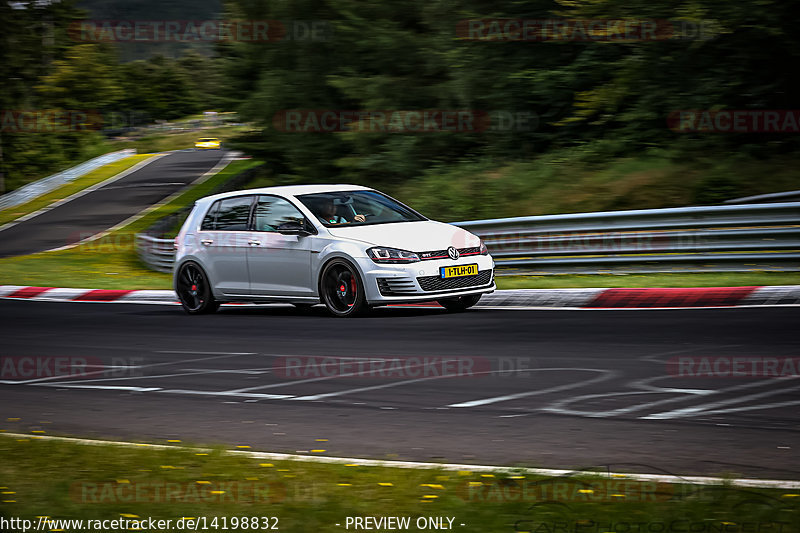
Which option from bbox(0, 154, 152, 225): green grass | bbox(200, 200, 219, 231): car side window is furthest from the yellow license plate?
bbox(0, 154, 152, 225): green grass

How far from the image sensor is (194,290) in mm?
15875

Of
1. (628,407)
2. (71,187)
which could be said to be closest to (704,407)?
(628,407)

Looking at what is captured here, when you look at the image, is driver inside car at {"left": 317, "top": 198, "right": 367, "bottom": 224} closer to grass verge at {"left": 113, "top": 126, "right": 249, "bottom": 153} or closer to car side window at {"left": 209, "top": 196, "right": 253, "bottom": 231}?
car side window at {"left": 209, "top": 196, "right": 253, "bottom": 231}

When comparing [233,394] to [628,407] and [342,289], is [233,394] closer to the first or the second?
[628,407]

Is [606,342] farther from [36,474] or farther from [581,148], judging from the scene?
[581,148]

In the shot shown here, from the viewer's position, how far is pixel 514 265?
17.4 meters

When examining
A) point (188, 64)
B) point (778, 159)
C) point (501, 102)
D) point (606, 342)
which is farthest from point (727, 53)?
point (188, 64)

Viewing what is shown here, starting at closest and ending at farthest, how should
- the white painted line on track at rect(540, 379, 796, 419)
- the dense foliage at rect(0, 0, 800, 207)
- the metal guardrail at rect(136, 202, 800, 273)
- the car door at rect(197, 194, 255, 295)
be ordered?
the white painted line on track at rect(540, 379, 796, 419) < the metal guardrail at rect(136, 202, 800, 273) < the car door at rect(197, 194, 255, 295) < the dense foliage at rect(0, 0, 800, 207)

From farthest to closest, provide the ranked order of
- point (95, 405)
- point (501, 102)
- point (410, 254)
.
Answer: point (501, 102) → point (410, 254) → point (95, 405)

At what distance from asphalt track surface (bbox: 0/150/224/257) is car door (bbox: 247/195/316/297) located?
20268 millimetres

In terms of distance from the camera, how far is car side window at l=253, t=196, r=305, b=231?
14.4 m

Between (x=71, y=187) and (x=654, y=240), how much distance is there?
41.2 metres

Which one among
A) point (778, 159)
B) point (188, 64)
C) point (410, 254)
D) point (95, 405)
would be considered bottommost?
point (95, 405)

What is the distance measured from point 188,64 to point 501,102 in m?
132
